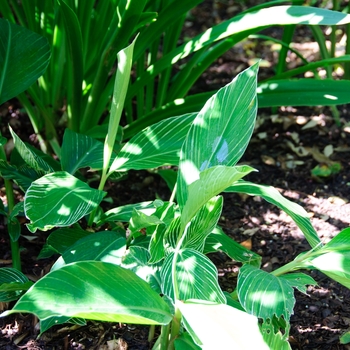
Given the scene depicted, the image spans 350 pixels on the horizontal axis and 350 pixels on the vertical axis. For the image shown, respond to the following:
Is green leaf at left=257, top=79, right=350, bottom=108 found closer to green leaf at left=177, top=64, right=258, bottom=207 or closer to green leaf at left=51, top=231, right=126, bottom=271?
green leaf at left=177, top=64, right=258, bottom=207

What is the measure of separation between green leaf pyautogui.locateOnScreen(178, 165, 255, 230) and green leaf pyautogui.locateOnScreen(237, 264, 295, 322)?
21 cm

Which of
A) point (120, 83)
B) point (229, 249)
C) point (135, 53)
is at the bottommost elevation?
point (229, 249)

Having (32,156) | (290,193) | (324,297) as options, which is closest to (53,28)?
(32,156)

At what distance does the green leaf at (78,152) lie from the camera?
1.62m

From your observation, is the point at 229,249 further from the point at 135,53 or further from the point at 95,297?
the point at 135,53

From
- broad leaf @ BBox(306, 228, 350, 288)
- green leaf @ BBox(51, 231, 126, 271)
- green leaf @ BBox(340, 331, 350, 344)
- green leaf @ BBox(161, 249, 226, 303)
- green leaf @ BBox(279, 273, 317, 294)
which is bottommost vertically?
green leaf @ BBox(340, 331, 350, 344)

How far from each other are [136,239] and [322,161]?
1083 millimetres

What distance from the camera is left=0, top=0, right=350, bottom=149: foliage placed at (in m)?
1.67

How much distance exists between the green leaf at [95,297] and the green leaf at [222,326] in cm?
8

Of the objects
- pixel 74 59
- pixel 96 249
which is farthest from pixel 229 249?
pixel 74 59

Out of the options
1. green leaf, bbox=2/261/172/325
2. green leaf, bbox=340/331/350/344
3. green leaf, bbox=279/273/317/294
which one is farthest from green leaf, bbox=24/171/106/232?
green leaf, bbox=340/331/350/344

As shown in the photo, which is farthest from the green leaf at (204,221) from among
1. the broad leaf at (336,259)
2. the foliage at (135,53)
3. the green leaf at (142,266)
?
the foliage at (135,53)

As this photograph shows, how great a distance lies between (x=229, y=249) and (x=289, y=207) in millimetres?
249

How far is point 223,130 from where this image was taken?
133 centimetres
